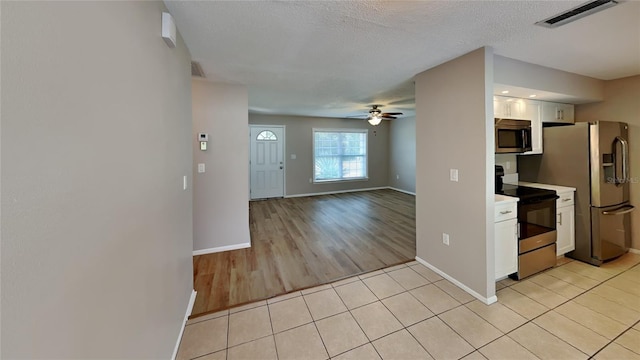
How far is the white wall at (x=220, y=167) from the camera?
10.4 ft

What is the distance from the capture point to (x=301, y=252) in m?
3.32

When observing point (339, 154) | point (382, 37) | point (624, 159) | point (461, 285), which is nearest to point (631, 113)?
point (624, 159)

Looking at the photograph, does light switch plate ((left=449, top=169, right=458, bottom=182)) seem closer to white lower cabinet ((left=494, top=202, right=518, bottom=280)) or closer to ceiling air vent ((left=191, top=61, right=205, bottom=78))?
white lower cabinet ((left=494, top=202, right=518, bottom=280))

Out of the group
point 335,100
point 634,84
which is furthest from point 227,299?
point 634,84

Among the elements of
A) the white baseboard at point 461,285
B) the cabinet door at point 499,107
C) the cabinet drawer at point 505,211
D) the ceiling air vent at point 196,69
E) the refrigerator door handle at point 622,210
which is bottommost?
the white baseboard at point 461,285

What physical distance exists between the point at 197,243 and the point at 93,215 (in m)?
2.74

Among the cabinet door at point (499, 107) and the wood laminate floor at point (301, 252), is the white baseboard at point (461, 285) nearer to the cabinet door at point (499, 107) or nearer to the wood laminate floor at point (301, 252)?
the wood laminate floor at point (301, 252)

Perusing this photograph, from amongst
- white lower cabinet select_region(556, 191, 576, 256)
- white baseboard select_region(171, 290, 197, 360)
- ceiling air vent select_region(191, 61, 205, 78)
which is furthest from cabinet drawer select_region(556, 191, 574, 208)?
ceiling air vent select_region(191, 61, 205, 78)

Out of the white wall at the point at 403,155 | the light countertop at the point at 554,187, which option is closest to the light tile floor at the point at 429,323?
the light countertop at the point at 554,187

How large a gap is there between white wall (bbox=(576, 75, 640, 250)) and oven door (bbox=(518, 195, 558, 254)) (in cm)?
147

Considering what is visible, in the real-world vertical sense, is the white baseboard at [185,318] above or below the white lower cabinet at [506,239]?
below

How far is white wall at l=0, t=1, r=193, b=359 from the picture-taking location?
1.75 ft

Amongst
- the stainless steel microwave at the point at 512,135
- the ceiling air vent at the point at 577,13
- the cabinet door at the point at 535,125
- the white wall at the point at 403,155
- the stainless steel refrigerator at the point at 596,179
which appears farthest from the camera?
the white wall at the point at 403,155

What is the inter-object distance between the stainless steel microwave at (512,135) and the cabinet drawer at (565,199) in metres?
0.68
